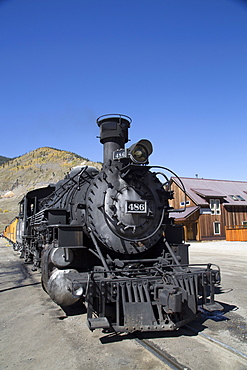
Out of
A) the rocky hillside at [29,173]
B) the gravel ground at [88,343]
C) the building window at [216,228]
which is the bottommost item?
the gravel ground at [88,343]

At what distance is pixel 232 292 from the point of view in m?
8.20

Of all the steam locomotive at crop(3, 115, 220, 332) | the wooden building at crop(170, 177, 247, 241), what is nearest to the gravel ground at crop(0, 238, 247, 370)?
the steam locomotive at crop(3, 115, 220, 332)

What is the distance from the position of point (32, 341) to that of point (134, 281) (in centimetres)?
184

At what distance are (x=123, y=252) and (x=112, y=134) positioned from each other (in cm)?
275

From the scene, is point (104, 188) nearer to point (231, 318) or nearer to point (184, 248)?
point (184, 248)

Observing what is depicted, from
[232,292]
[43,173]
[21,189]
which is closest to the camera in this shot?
[232,292]

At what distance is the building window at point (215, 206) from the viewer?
3000 cm

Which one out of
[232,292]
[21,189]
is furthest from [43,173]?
[232,292]

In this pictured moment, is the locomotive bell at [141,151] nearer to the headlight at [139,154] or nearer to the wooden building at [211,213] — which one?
the headlight at [139,154]

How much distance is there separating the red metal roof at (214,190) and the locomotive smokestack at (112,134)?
906 inches

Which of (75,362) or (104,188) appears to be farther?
(104,188)

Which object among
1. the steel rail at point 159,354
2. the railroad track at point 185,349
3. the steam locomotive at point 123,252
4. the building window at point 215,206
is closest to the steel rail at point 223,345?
the railroad track at point 185,349

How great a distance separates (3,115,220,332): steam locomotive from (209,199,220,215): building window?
2379cm

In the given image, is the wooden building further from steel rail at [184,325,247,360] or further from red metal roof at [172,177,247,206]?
steel rail at [184,325,247,360]
